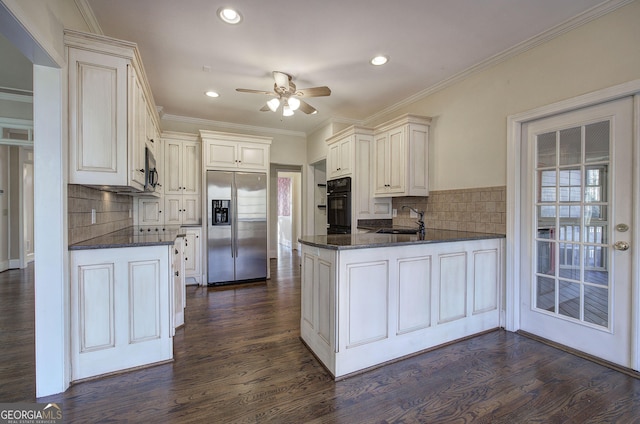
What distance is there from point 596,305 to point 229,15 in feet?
12.6

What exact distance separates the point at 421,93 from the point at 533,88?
1.38 metres

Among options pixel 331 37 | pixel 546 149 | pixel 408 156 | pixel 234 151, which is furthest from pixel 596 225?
pixel 234 151

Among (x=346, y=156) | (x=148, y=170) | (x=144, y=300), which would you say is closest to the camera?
(x=144, y=300)

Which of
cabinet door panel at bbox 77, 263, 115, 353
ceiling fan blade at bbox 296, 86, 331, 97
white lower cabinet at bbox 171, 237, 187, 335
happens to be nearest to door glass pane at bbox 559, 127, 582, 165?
ceiling fan blade at bbox 296, 86, 331, 97

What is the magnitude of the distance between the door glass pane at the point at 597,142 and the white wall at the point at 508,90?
0.99 ft

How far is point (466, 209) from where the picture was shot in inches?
127

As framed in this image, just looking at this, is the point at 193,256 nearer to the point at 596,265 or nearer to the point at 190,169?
the point at 190,169

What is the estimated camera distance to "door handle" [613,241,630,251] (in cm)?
212

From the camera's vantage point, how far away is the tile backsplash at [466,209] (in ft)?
9.44

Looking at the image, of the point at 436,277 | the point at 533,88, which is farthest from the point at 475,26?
the point at 436,277

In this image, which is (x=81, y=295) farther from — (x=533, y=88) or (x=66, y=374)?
(x=533, y=88)

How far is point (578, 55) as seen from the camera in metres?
2.32

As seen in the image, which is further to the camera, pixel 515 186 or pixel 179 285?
pixel 179 285

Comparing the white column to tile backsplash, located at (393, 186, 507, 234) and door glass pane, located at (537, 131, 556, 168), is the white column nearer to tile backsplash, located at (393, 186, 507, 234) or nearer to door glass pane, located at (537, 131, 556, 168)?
tile backsplash, located at (393, 186, 507, 234)
